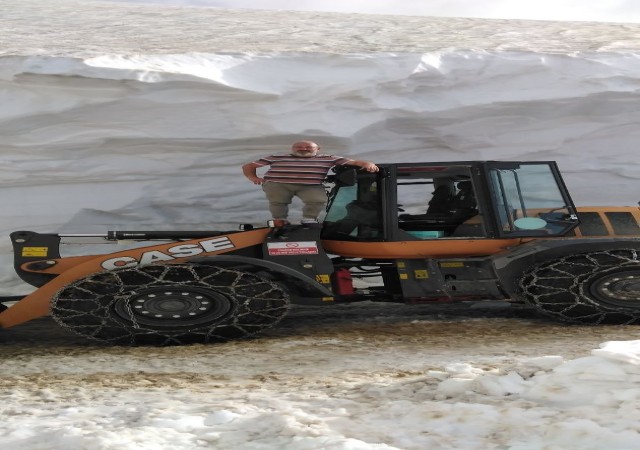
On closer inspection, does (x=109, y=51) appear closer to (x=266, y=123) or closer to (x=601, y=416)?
(x=266, y=123)

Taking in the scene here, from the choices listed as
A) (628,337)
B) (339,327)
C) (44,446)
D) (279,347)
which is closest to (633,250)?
(628,337)

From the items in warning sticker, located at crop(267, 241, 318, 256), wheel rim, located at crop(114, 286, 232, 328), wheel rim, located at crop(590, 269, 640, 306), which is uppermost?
warning sticker, located at crop(267, 241, 318, 256)

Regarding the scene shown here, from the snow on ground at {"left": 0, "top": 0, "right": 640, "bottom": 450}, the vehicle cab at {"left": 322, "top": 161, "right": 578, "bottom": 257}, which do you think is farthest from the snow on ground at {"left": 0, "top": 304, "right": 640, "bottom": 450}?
the vehicle cab at {"left": 322, "top": 161, "right": 578, "bottom": 257}

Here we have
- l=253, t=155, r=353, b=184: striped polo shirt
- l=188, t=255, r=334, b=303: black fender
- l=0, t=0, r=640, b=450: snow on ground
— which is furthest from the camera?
l=253, t=155, r=353, b=184: striped polo shirt

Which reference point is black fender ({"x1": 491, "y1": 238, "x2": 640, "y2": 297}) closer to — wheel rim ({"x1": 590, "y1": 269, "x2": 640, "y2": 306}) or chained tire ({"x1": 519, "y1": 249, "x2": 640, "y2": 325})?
chained tire ({"x1": 519, "y1": 249, "x2": 640, "y2": 325})

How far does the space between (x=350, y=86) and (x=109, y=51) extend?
2.73 m

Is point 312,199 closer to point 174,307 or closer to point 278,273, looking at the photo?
point 278,273

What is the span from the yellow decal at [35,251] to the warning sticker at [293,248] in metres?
1.64

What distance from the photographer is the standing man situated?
5602 millimetres

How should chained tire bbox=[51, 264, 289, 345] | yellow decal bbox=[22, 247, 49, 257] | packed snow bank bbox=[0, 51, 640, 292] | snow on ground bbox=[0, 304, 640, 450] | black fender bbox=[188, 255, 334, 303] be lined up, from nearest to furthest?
snow on ground bbox=[0, 304, 640, 450]
chained tire bbox=[51, 264, 289, 345]
black fender bbox=[188, 255, 334, 303]
yellow decal bbox=[22, 247, 49, 257]
packed snow bank bbox=[0, 51, 640, 292]

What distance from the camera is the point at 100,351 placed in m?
4.94

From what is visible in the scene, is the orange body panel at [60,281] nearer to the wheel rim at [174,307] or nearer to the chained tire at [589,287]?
the wheel rim at [174,307]

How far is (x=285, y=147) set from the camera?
26.9 feet

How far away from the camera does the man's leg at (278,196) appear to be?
5645 millimetres
